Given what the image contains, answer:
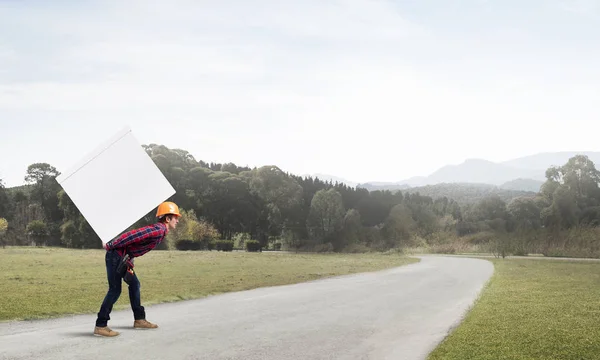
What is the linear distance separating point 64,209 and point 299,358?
77.1 m

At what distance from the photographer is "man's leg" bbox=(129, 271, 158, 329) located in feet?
29.6

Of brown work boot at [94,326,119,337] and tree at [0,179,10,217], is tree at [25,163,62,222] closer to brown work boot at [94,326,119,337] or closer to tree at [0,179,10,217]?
tree at [0,179,10,217]

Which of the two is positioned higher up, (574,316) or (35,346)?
(35,346)

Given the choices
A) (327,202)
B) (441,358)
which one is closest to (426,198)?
(327,202)

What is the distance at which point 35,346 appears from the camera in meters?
7.72

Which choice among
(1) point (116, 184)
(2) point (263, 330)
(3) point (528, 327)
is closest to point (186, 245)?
(2) point (263, 330)

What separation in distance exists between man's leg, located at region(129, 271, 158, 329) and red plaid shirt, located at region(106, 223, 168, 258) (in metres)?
0.51

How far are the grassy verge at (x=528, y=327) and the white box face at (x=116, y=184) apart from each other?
4.76 metres

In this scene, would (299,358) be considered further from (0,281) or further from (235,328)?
(0,281)

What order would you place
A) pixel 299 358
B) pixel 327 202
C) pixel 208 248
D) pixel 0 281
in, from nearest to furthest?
pixel 299 358
pixel 0 281
pixel 208 248
pixel 327 202

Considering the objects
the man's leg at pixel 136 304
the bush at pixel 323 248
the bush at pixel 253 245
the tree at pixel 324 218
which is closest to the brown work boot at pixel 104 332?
the man's leg at pixel 136 304

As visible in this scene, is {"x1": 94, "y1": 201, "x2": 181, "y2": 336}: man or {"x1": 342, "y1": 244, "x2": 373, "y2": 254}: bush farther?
{"x1": 342, "y1": 244, "x2": 373, "y2": 254}: bush

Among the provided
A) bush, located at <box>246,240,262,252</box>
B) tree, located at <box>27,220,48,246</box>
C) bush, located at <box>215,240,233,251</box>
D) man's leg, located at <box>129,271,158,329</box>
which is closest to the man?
man's leg, located at <box>129,271,158,329</box>

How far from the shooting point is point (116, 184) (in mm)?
7668
